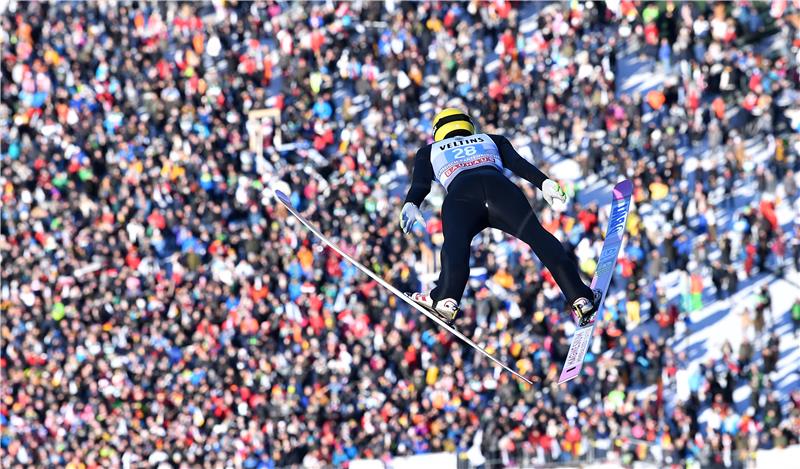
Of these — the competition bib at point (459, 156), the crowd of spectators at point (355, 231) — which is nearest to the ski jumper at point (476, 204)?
the competition bib at point (459, 156)

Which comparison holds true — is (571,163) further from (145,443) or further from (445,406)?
(145,443)

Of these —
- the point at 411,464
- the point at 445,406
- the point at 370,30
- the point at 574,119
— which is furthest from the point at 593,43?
the point at 411,464

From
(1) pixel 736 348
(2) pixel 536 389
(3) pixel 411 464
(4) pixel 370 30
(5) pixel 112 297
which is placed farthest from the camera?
(4) pixel 370 30

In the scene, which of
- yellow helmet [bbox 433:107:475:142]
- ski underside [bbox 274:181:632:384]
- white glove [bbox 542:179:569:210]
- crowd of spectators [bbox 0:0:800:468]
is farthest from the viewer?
crowd of spectators [bbox 0:0:800:468]

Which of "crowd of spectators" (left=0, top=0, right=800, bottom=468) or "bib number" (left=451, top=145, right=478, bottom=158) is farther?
"crowd of spectators" (left=0, top=0, right=800, bottom=468)

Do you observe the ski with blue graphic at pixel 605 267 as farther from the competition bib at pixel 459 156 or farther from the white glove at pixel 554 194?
the competition bib at pixel 459 156

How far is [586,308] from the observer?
12633 mm

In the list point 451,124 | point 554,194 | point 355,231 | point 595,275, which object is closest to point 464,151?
point 451,124

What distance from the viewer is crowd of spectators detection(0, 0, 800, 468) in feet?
82.2

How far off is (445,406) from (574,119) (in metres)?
6.95

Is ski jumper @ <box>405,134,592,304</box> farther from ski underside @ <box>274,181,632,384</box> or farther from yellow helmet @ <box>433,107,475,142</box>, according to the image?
ski underside @ <box>274,181,632,384</box>

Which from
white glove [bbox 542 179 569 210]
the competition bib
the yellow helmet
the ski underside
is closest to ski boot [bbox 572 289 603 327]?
the ski underside

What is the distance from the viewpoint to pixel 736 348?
26641 millimetres

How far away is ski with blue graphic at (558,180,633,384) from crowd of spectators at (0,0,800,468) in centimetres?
918
